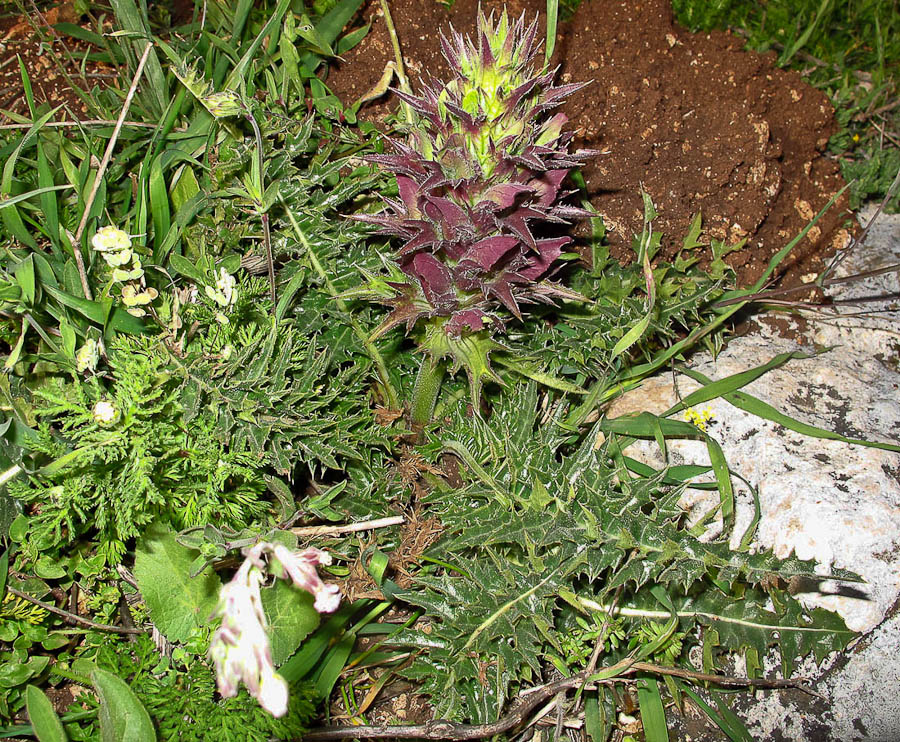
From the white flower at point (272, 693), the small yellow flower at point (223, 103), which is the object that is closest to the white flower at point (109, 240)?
the small yellow flower at point (223, 103)

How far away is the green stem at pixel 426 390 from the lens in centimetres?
259

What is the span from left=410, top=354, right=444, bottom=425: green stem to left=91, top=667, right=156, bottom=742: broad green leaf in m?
1.29

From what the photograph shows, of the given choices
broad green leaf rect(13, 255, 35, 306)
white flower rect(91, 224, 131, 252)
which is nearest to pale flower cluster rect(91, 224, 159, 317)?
white flower rect(91, 224, 131, 252)

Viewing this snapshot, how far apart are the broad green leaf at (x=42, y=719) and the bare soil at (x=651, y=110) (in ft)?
8.28

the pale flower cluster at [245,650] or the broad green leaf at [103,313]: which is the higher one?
the pale flower cluster at [245,650]

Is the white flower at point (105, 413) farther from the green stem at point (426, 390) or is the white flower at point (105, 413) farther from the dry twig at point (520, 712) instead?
the dry twig at point (520, 712)

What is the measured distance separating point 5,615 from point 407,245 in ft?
6.14

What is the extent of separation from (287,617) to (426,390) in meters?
0.91

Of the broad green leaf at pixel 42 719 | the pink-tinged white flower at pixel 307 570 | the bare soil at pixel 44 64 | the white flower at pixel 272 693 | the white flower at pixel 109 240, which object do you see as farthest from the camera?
the bare soil at pixel 44 64

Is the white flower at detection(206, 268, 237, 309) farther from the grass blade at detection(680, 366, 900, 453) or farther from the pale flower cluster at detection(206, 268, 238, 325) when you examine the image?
the grass blade at detection(680, 366, 900, 453)

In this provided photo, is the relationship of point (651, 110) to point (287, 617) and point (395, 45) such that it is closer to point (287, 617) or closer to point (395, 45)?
point (395, 45)

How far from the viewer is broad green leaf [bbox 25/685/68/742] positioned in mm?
2168

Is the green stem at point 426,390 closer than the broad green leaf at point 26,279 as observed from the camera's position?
No

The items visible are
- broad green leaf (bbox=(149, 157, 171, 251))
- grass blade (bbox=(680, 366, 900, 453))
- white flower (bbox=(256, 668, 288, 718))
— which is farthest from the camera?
grass blade (bbox=(680, 366, 900, 453))
